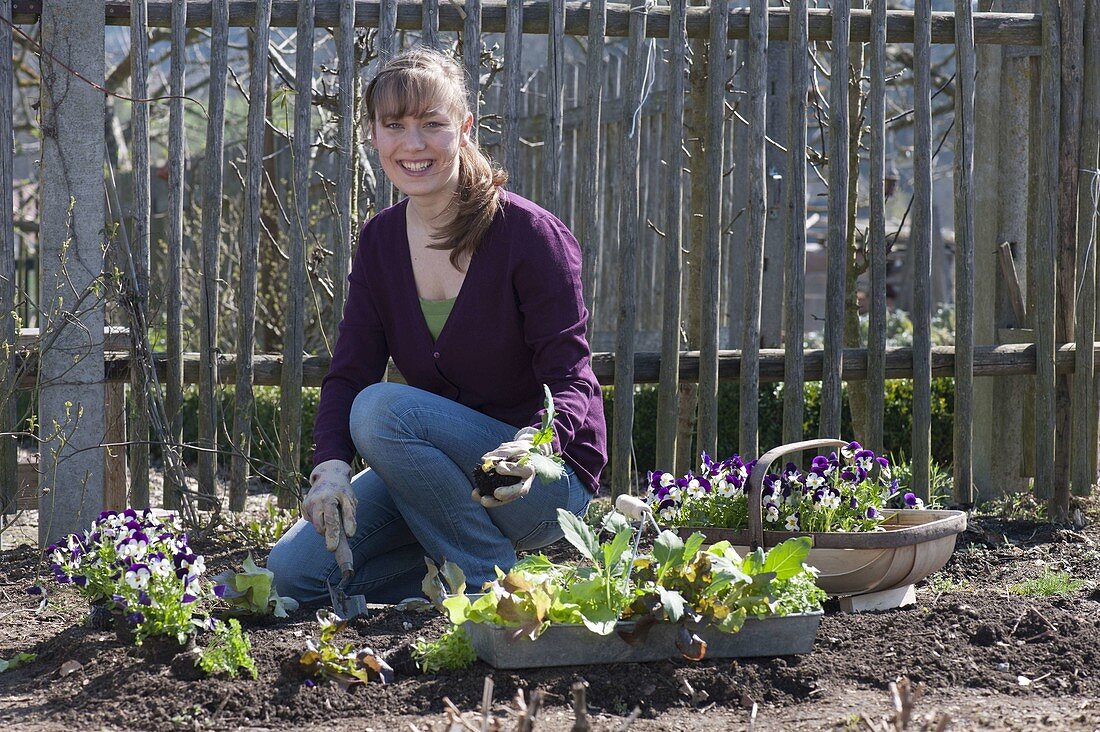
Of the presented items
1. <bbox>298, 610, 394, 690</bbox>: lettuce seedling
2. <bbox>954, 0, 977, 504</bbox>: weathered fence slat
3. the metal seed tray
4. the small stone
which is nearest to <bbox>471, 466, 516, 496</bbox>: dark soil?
the metal seed tray

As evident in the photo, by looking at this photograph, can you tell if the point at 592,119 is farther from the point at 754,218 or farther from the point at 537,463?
the point at 537,463

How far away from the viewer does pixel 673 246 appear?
3.69 meters

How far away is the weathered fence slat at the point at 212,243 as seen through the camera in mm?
3492

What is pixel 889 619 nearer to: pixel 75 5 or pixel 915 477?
pixel 915 477

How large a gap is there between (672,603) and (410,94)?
1.30 m

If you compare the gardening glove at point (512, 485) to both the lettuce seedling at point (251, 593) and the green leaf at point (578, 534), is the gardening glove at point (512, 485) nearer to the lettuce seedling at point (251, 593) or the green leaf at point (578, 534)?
the green leaf at point (578, 534)

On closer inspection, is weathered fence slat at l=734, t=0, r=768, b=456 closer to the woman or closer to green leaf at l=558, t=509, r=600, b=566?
the woman

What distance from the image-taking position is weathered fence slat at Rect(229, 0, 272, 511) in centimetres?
351

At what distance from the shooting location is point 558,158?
144 inches

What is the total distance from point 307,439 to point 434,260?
300cm

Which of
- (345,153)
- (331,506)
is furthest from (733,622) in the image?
(345,153)

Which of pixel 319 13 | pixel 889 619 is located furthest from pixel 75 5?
pixel 889 619

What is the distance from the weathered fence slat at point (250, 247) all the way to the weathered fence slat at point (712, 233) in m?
1.38

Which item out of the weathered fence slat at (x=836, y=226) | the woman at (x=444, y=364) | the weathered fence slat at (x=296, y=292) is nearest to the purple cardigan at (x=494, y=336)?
the woman at (x=444, y=364)
